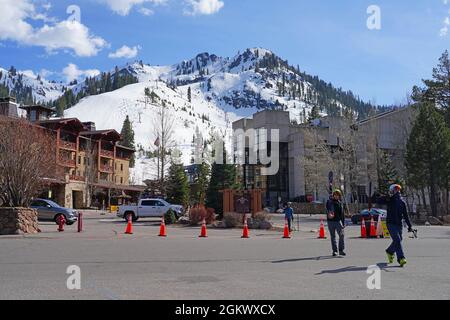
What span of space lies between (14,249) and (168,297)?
9.20m

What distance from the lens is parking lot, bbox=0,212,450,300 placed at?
780 cm

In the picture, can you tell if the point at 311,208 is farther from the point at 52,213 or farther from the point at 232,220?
the point at 52,213

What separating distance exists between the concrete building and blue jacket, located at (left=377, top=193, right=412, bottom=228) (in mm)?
15345

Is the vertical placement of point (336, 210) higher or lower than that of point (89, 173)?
lower

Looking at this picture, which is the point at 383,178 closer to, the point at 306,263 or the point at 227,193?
the point at 227,193

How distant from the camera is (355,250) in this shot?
15336 mm

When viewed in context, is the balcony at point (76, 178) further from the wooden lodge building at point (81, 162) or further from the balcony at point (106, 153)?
the balcony at point (106, 153)

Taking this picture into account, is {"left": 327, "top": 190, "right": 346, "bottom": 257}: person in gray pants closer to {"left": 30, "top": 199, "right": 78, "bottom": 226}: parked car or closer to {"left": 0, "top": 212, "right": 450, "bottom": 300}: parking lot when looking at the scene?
{"left": 0, "top": 212, "right": 450, "bottom": 300}: parking lot

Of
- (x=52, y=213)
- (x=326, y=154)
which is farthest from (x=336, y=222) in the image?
(x=326, y=154)

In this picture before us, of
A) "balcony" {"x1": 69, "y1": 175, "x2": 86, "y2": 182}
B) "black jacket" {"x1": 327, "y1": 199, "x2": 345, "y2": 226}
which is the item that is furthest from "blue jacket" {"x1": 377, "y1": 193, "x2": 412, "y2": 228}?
"balcony" {"x1": 69, "y1": 175, "x2": 86, "y2": 182}

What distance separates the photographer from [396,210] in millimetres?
11422

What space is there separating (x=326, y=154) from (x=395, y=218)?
43.0 meters

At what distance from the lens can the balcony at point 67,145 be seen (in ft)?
233
